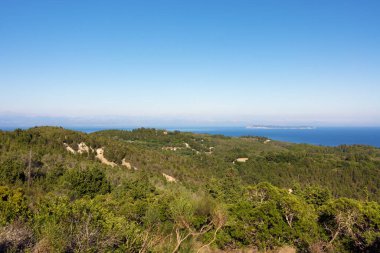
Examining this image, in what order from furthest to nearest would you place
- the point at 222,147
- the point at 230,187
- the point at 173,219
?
the point at 222,147 < the point at 230,187 < the point at 173,219

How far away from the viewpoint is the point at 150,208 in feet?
57.2

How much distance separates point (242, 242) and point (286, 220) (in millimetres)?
3373

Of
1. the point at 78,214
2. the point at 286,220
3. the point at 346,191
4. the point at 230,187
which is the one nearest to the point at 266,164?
the point at 346,191

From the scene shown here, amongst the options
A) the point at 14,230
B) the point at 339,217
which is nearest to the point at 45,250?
the point at 14,230

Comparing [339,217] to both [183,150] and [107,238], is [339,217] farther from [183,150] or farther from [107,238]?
[183,150]

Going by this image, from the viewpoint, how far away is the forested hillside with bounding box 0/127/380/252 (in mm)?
8097

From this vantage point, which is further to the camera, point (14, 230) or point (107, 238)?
point (107, 238)

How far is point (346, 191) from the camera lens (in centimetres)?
6612

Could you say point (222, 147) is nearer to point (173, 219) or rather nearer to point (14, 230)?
point (173, 219)

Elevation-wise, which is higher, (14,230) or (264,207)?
(14,230)

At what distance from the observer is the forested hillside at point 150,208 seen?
8.10 metres

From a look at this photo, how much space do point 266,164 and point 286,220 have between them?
66.4 metres

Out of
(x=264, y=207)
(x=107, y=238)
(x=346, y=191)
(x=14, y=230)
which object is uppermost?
(x=14, y=230)

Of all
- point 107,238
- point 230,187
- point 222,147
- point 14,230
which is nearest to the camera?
point 14,230
